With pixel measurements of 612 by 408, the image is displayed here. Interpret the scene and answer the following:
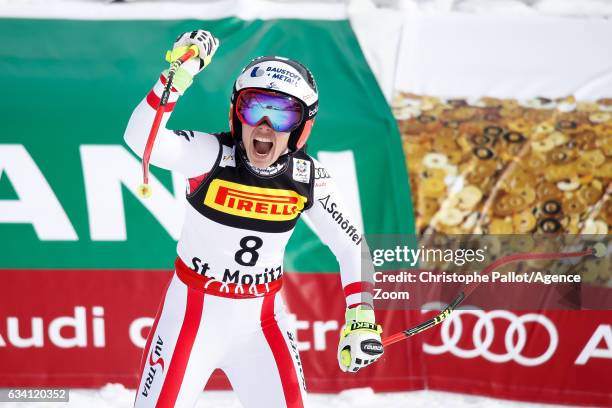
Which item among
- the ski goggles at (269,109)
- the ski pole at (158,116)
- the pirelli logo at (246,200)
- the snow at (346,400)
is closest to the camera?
the ski pole at (158,116)

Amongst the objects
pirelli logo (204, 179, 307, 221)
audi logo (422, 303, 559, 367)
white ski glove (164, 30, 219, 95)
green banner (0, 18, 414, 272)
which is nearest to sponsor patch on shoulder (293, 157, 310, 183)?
pirelli logo (204, 179, 307, 221)

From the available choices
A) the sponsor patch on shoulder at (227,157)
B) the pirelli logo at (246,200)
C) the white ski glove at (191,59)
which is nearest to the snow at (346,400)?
the pirelli logo at (246,200)

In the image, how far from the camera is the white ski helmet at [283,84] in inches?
123

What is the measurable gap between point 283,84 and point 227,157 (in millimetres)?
346

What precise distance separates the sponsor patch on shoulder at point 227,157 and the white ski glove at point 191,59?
306mm

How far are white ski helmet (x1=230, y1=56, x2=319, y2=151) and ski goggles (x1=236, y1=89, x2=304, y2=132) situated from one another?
0.8 inches

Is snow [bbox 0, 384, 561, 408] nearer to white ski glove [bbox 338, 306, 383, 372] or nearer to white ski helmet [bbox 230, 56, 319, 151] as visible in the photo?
white ski glove [bbox 338, 306, 383, 372]

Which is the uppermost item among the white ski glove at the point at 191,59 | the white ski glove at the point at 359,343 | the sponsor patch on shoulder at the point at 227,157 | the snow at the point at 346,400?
the white ski glove at the point at 191,59

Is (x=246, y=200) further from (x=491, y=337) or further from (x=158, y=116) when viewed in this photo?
(x=491, y=337)

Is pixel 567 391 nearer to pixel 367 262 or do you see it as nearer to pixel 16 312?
pixel 367 262

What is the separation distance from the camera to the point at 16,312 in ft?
16.1

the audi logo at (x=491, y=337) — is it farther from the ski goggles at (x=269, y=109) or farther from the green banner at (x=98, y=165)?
the ski goggles at (x=269, y=109)

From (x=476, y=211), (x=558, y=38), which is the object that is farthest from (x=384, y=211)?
(x=558, y=38)

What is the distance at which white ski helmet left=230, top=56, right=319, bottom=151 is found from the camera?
314cm
